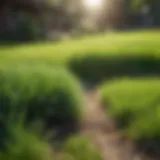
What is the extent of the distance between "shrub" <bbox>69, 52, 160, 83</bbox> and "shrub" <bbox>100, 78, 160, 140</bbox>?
0.11m

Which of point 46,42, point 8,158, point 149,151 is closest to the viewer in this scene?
point 8,158

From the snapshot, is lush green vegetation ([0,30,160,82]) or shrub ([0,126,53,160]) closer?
shrub ([0,126,53,160])

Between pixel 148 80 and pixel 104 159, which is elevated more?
pixel 148 80

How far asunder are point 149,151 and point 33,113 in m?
0.72

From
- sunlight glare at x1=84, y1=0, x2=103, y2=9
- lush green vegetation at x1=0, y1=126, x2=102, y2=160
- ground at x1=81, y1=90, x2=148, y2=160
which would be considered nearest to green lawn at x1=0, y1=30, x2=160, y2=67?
sunlight glare at x1=84, y1=0, x2=103, y2=9

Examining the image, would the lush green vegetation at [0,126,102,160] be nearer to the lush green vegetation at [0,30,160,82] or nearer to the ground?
the ground

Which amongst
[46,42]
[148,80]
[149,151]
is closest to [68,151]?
[149,151]

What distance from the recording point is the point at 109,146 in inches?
150

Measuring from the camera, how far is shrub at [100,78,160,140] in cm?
379

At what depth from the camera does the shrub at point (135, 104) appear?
12.4ft

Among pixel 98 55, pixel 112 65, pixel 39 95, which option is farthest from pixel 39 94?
pixel 98 55

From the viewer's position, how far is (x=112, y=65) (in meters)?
4.75

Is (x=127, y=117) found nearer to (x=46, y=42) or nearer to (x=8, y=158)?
(x=8, y=158)

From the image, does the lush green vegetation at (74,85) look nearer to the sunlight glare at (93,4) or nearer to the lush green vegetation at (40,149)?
the lush green vegetation at (40,149)
